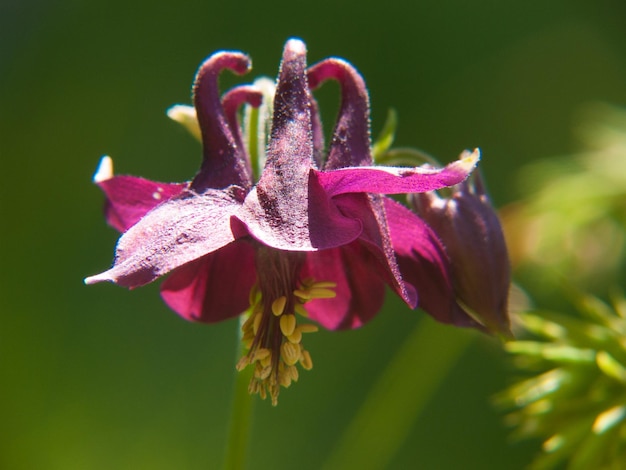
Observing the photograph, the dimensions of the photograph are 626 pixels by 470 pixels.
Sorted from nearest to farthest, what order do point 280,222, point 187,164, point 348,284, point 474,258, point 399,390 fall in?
point 280,222 → point 474,258 → point 348,284 → point 399,390 → point 187,164

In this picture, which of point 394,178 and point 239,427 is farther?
point 239,427

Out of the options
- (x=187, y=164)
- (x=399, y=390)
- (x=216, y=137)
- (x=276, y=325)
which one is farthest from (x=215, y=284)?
(x=187, y=164)

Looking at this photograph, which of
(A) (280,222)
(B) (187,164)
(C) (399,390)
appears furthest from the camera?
(B) (187,164)

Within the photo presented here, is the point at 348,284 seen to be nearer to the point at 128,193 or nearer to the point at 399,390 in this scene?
the point at 128,193

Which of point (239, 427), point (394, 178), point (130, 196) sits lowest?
point (239, 427)

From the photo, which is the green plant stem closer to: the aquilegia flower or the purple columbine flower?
the aquilegia flower

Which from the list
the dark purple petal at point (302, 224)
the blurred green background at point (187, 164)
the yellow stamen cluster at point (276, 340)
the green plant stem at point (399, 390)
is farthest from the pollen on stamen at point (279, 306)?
the blurred green background at point (187, 164)

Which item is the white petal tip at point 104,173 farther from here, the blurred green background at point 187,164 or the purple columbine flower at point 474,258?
the blurred green background at point 187,164

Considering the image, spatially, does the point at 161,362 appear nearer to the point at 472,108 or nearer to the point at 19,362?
the point at 19,362
